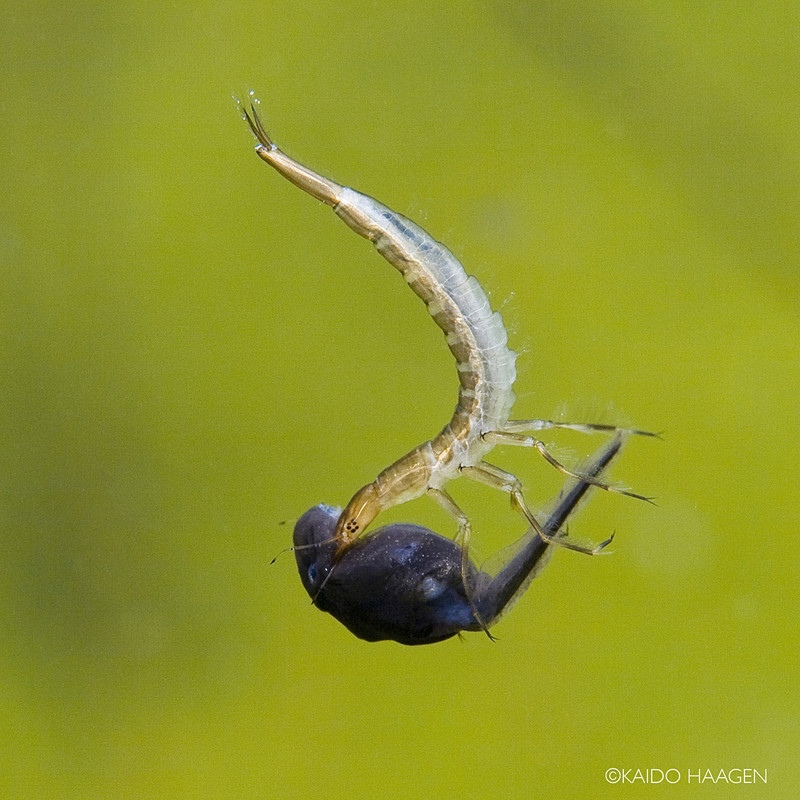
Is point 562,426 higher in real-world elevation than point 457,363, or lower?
lower

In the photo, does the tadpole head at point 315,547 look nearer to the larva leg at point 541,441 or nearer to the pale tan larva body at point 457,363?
the pale tan larva body at point 457,363

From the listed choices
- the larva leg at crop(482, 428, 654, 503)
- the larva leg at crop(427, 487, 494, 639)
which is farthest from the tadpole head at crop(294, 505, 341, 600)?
the larva leg at crop(482, 428, 654, 503)

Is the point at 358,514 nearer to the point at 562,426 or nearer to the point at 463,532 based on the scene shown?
the point at 463,532

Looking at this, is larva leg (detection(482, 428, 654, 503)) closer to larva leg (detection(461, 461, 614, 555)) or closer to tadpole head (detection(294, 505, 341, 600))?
larva leg (detection(461, 461, 614, 555))

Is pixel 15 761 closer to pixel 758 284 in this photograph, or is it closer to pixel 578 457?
pixel 578 457

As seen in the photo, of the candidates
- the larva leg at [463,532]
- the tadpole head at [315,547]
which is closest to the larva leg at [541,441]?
the larva leg at [463,532]

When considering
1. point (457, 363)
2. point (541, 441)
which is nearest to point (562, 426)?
point (541, 441)
